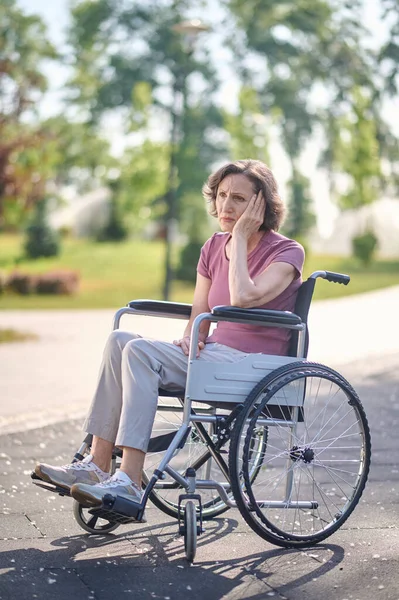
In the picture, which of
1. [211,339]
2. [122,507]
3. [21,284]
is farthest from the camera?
[21,284]

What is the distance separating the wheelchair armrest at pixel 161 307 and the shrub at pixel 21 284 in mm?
19032

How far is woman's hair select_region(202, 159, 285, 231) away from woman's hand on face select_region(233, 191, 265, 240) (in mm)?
37

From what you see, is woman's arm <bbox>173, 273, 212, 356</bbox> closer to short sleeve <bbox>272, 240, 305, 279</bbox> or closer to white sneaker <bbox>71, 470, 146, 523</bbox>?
short sleeve <bbox>272, 240, 305, 279</bbox>

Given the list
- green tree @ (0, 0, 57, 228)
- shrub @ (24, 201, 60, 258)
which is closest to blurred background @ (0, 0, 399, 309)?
shrub @ (24, 201, 60, 258)

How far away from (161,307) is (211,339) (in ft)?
0.81

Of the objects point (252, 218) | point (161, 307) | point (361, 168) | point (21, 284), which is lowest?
point (21, 284)

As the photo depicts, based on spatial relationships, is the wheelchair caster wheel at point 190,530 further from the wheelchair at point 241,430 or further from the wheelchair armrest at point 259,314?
the wheelchair armrest at point 259,314

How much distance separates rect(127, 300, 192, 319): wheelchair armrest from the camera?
394 centimetres

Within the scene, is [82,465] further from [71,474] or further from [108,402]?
[108,402]

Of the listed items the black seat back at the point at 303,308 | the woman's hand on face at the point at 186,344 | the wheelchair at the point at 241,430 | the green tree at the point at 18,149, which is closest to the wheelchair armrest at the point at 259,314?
the wheelchair at the point at 241,430

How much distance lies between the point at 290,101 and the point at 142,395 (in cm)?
3272

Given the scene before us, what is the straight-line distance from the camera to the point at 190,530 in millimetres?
3412

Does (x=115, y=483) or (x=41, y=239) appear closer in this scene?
(x=115, y=483)

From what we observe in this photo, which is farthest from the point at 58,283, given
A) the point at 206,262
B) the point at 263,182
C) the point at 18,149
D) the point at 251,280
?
the point at 251,280
